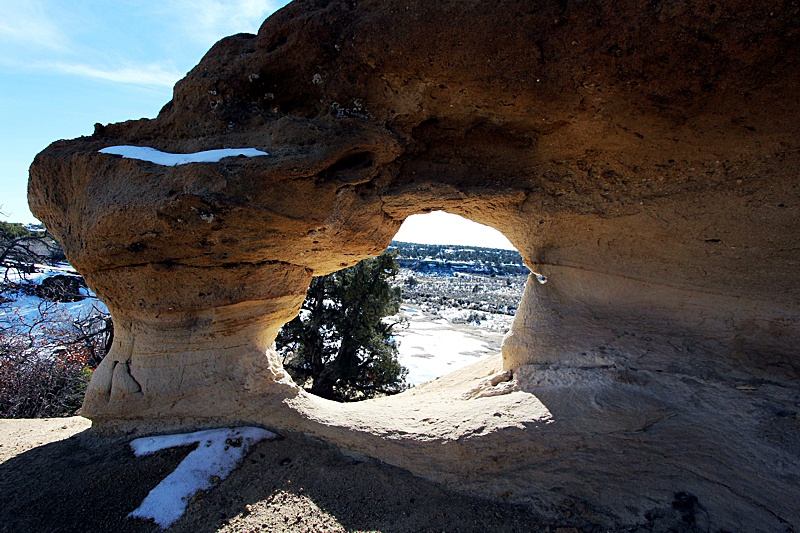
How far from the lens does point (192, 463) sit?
114 inches

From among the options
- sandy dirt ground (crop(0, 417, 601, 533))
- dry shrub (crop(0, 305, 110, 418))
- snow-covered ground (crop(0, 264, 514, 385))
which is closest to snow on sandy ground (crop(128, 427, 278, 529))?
sandy dirt ground (crop(0, 417, 601, 533))

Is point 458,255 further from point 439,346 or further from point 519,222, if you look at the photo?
point 519,222

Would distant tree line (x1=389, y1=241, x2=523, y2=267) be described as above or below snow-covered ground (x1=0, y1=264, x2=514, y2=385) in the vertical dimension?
above

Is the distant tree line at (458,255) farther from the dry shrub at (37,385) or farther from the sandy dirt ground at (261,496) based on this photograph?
the sandy dirt ground at (261,496)

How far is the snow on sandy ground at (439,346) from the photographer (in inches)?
471

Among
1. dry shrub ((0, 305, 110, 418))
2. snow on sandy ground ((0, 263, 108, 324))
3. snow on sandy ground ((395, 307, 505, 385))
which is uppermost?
snow on sandy ground ((0, 263, 108, 324))

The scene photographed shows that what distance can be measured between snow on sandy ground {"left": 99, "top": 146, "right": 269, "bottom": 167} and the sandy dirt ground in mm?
2178

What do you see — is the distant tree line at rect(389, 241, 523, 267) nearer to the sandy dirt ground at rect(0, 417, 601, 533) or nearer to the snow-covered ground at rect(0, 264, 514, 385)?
the snow-covered ground at rect(0, 264, 514, 385)

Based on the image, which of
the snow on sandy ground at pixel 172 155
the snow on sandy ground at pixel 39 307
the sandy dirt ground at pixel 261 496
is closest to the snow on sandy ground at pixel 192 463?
the sandy dirt ground at pixel 261 496

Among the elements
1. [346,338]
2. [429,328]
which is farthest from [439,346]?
[346,338]

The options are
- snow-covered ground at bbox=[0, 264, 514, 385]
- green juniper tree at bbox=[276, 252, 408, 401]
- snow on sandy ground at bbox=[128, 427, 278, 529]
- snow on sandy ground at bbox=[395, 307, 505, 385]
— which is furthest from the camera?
snow on sandy ground at bbox=[395, 307, 505, 385]

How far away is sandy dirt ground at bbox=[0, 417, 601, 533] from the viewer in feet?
7.86

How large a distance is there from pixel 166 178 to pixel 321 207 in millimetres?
1122

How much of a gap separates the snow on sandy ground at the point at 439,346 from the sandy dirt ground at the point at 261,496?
7205 mm
